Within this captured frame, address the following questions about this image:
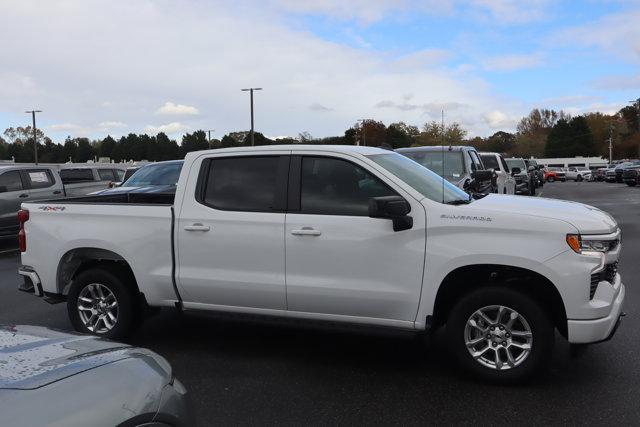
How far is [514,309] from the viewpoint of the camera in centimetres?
430

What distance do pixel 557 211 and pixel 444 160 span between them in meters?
6.08

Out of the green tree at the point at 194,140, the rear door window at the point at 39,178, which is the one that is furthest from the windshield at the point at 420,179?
the green tree at the point at 194,140

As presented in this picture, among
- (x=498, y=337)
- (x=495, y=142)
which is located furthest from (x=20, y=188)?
(x=495, y=142)

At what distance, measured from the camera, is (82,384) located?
2.16 m

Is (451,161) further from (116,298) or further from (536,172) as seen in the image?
(536,172)

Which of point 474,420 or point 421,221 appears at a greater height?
point 421,221

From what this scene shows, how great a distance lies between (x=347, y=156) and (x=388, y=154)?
598 mm

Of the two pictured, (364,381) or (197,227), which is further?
(197,227)

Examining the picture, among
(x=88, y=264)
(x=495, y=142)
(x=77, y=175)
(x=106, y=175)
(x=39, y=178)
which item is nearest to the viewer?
(x=88, y=264)

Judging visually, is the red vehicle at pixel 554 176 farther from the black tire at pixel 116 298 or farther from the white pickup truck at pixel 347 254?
the black tire at pixel 116 298

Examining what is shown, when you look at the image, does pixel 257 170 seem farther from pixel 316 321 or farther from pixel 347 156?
pixel 316 321

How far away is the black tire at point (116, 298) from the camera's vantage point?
5449 millimetres

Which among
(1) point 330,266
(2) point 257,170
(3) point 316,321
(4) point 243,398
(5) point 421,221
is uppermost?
(2) point 257,170

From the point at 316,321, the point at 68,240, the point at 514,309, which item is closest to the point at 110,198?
the point at 68,240
